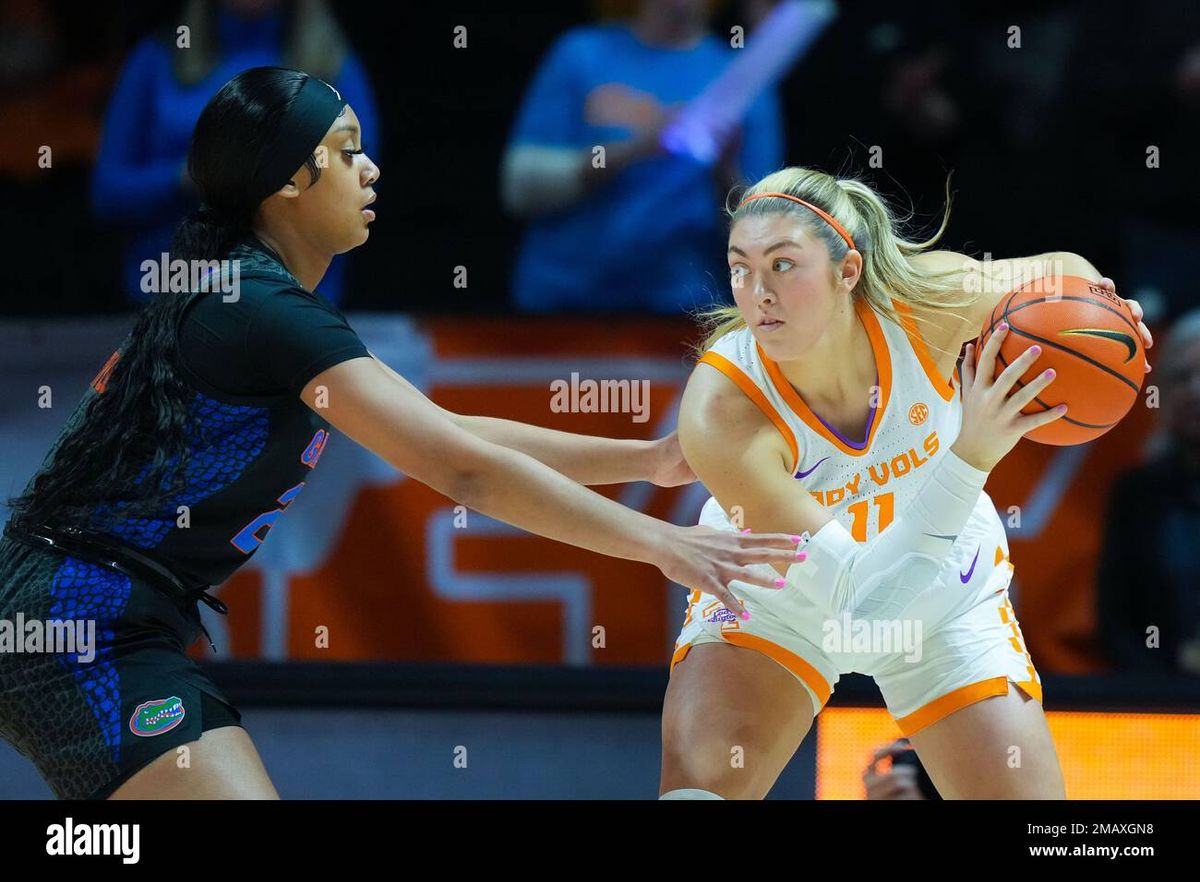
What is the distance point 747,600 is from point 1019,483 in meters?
1.79

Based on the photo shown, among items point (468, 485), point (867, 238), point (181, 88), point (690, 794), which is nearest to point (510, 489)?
point (468, 485)

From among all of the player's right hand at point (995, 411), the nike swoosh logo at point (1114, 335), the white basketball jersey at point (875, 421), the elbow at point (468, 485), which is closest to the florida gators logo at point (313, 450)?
the elbow at point (468, 485)

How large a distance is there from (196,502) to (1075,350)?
5.88 ft

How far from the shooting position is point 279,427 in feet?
10.3

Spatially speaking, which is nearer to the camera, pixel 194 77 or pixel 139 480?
pixel 139 480

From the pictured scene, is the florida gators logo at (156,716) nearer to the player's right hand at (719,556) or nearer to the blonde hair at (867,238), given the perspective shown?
the player's right hand at (719,556)

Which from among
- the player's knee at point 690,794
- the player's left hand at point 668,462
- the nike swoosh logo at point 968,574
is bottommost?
the player's knee at point 690,794

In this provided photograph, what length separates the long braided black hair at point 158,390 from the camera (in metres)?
3.08

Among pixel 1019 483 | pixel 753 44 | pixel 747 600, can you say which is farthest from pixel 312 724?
pixel 753 44

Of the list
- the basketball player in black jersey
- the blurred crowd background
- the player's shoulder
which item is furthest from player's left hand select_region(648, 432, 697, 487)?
the blurred crowd background

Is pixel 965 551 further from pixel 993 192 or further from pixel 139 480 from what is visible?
pixel 993 192

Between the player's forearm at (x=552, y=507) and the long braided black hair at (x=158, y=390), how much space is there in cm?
54

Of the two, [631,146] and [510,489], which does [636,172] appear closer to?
[631,146]

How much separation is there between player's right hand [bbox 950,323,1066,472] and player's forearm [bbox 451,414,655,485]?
32.3 inches
